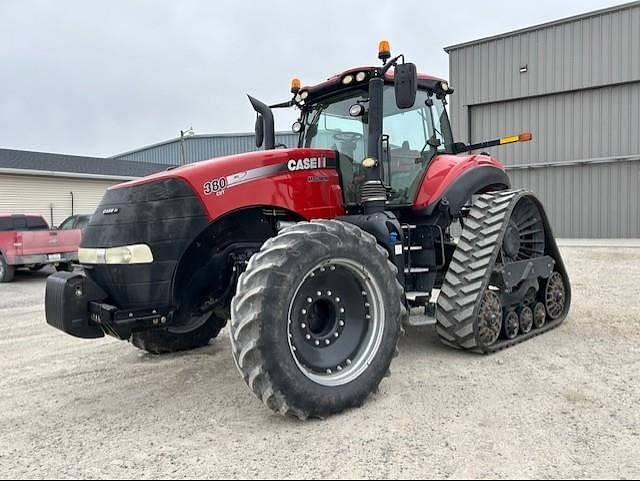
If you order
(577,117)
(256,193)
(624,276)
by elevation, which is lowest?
(624,276)

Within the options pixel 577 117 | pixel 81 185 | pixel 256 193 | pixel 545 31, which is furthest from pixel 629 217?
pixel 81 185

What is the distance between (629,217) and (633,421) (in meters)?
13.8

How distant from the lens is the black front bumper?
361 cm

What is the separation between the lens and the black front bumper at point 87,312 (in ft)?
11.8

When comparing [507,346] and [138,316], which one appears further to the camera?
[507,346]

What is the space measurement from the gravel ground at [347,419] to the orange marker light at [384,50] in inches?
105

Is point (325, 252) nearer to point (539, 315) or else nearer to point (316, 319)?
point (316, 319)

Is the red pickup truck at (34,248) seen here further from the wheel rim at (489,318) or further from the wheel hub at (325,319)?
the wheel rim at (489,318)

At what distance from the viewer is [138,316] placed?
3.69 meters

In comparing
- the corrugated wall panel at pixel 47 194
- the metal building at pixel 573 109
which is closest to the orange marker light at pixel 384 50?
the metal building at pixel 573 109

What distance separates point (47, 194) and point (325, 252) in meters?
21.5

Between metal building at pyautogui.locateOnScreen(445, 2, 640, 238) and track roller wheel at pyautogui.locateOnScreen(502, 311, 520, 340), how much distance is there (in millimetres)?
12059

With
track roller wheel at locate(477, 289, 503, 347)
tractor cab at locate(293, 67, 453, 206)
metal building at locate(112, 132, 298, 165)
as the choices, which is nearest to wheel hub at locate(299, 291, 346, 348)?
tractor cab at locate(293, 67, 453, 206)

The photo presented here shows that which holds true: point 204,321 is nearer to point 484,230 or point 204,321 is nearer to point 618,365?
point 484,230
